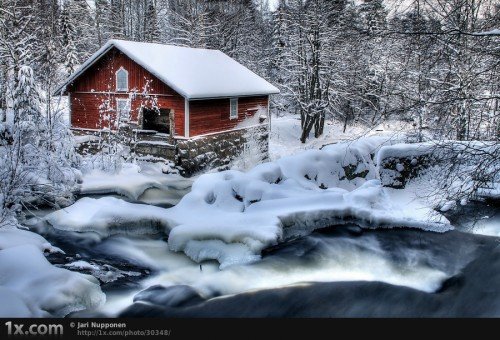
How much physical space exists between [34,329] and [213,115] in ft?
52.3

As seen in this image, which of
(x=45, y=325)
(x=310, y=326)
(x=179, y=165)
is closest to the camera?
(x=45, y=325)

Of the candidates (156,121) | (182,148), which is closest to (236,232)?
(182,148)

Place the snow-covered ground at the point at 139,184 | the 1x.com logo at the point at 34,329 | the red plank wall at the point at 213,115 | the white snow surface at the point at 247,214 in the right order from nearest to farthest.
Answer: the 1x.com logo at the point at 34,329, the white snow surface at the point at 247,214, the snow-covered ground at the point at 139,184, the red plank wall at the point at 213,115

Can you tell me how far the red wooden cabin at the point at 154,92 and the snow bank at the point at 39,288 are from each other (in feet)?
37.3

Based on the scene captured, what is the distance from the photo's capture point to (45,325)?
17.1 feet

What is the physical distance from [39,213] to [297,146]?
64.6 ft

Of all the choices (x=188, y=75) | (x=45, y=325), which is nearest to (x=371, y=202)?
(x=45, y=325)

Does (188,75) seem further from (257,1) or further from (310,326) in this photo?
(257,1)

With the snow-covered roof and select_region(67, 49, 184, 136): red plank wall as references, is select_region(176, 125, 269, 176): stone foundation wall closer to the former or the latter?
select_region(67, 49, 184, 136): red plank wall

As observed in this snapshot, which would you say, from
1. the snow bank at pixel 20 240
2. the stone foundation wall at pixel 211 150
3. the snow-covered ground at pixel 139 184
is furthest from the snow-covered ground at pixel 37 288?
the stone foundation wall at pixel 211 150

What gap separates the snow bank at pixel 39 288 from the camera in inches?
237

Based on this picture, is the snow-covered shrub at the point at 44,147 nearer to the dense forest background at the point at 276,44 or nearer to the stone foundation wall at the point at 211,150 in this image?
the stone foundation wall at the point at 211,150

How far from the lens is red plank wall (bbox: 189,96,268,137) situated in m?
19.1

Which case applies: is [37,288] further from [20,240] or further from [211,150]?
[211,150]
